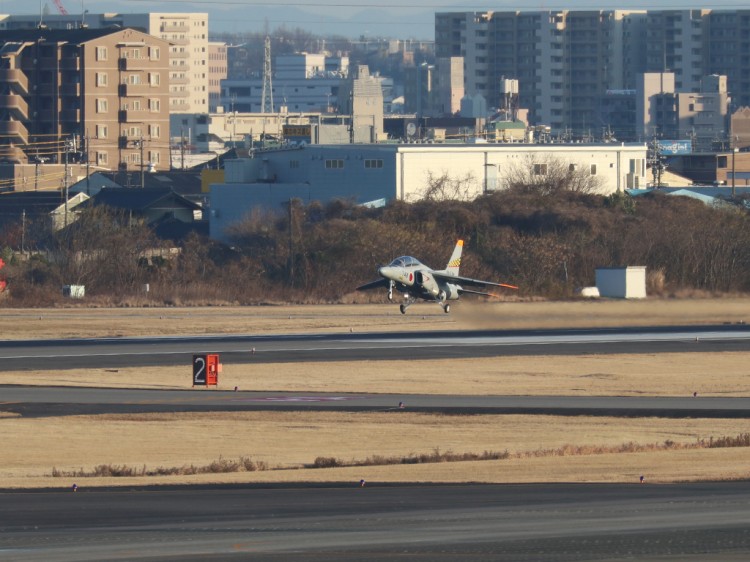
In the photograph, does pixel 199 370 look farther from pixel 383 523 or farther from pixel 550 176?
pixel 550 176

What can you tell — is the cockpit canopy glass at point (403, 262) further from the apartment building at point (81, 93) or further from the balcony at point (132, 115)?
the balcony at point (132, 115)

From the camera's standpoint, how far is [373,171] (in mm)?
119188

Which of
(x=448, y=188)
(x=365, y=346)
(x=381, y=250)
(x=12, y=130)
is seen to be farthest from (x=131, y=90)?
(x=365, y=346)

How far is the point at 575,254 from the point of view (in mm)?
95562

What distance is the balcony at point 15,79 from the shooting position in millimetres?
175750

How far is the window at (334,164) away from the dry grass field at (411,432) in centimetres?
6539

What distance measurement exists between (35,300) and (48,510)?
61.3 metres

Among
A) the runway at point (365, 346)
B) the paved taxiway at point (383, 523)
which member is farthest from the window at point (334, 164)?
the paved taxiway at point (383, 523)

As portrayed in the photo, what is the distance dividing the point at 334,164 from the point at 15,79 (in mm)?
74368

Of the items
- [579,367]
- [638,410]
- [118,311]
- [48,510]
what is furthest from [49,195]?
[48,510]

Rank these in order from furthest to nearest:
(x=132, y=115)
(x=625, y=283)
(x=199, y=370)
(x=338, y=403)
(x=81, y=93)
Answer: (x=132, y=115)
(x=81, y=93)
(x=625, y=283)
(x=199, y=370)
(x=338, y=403)

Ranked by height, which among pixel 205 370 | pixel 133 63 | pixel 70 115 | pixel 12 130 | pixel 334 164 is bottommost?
pixel 205 370

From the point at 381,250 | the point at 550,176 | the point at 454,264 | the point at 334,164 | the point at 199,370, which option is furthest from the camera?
the point at 334,164

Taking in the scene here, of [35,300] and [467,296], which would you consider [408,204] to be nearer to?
[467,296]
